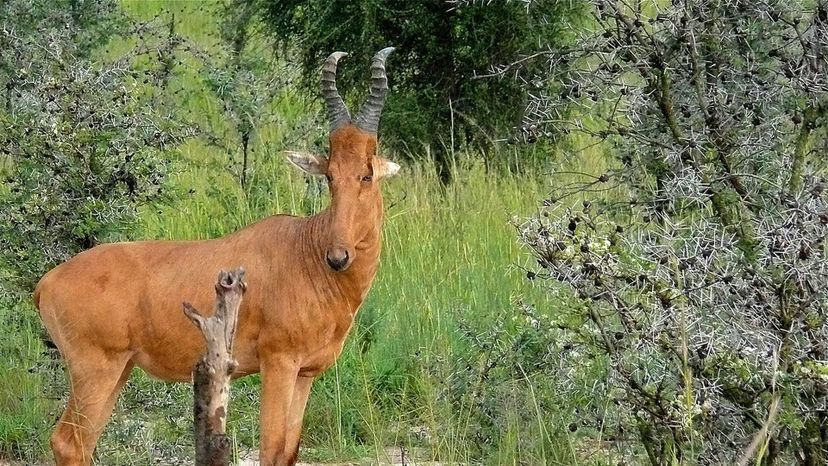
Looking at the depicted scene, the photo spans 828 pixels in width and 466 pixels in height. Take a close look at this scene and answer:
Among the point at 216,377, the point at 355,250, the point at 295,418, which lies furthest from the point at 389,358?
the point at 216,377

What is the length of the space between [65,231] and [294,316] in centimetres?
201

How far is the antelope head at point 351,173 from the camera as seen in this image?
5723mm

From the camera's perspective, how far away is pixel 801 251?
16.1 feet

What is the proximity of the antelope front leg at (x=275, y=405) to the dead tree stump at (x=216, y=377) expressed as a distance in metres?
1.97

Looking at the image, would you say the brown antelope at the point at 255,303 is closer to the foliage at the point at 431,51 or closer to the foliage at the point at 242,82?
the foliage at the point at 242,82

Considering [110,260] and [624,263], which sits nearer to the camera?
[624,263]

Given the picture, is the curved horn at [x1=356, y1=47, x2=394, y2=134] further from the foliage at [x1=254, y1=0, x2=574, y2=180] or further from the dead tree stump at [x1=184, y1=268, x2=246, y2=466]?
the foliage at [x1=254, y1=0, x2=574, y2=180]

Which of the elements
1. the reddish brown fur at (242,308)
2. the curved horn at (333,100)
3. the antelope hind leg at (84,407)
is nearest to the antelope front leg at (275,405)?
the reddish brown fur at (242,308)

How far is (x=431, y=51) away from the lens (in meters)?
12.8

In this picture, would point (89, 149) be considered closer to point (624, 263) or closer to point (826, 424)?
point (624, 263)

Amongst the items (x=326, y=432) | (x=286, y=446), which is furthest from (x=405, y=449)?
(x=286, y=446)

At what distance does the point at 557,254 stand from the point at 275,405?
4.79 feet

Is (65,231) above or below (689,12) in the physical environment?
below

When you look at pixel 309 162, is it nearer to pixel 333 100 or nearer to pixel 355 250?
pixel 333 100
